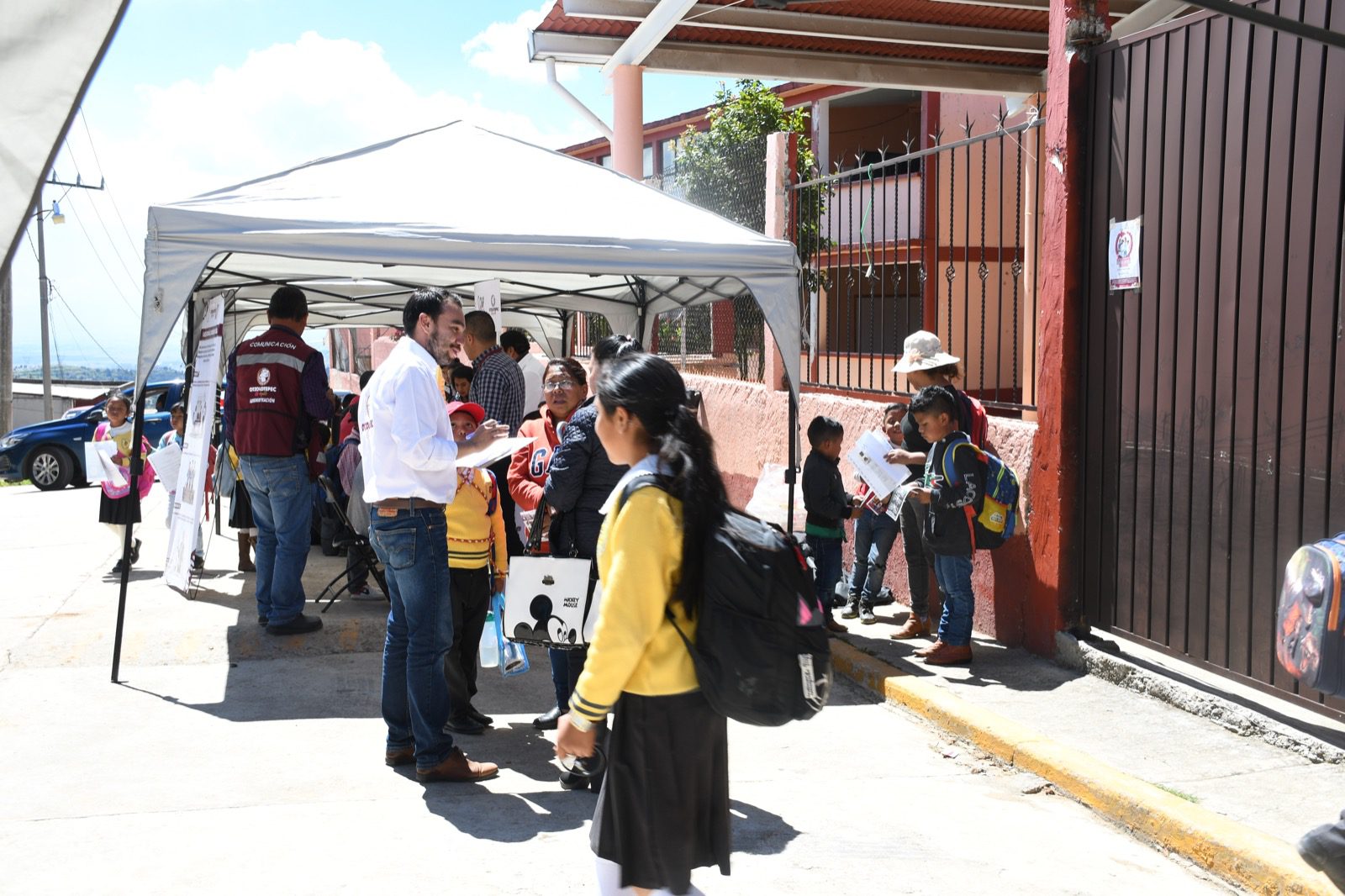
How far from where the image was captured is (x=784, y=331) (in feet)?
23.3

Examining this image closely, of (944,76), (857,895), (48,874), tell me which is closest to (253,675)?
(48,874)

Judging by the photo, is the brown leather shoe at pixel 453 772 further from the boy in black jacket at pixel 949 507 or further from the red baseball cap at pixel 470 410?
A: the boy in black jacket at pixel 949 507

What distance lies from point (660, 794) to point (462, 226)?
→ 442 centimetres

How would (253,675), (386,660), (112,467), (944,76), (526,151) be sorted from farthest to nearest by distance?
(944,76)
(112,467)
(526,151)
(253,675)
(386,660)

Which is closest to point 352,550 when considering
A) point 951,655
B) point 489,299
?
point 489,299

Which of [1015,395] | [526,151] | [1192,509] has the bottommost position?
[1192,509]

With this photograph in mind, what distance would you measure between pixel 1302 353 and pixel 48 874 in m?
5.20

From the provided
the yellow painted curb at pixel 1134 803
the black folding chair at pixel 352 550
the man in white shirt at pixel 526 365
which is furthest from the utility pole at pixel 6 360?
the yellow painted curb at pixel 1134 803

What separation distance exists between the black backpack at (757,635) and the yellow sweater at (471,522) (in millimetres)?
2738

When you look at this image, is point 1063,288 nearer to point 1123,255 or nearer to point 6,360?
point 1123,255

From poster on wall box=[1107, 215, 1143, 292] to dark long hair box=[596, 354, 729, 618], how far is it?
3799 mm

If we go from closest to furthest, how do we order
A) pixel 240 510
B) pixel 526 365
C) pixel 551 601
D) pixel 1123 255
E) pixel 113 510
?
pixel 551 601 → pixel 1123 255 → pixel 240 510 → pixel 113 510 → pixel 526 365

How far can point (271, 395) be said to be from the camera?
7.29 meters

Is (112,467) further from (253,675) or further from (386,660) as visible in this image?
(386,660)
